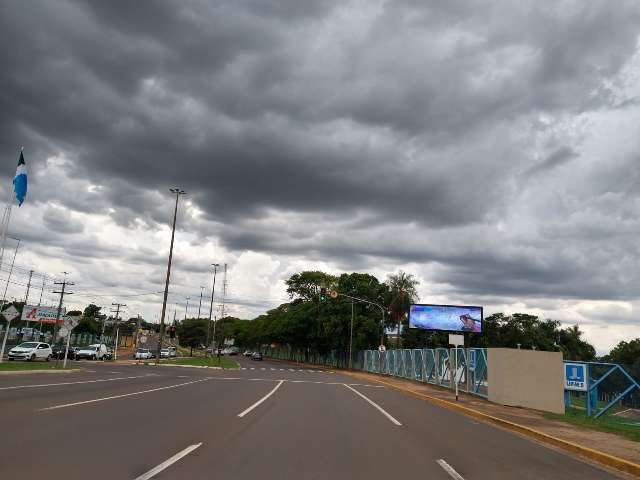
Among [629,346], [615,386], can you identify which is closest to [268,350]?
[629,346]

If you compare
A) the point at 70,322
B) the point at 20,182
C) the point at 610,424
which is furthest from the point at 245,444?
the point at 70,322

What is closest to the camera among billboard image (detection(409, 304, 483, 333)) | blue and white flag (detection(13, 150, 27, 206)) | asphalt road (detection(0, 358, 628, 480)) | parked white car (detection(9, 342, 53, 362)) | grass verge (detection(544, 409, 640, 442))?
asphalt road (detection(0, 358, 628, 480))

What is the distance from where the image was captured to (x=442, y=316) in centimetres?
5981

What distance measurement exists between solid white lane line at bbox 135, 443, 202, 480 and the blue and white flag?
2303 cm

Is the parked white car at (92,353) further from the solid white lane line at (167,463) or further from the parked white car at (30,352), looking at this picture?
the solid white lane line at (167,463)

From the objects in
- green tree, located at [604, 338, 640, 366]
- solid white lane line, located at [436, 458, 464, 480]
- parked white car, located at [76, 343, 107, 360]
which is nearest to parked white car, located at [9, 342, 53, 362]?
parked white car, located at [76, 343, 107, 360]

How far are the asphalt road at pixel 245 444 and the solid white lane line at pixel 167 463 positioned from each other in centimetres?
2

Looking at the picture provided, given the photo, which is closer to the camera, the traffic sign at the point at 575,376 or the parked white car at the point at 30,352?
the traffic sign at the point at 575,376

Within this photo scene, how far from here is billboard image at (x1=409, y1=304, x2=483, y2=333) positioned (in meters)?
59.6

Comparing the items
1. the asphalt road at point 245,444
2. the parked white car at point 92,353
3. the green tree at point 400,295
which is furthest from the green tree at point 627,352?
the asphalt road at point 245,444

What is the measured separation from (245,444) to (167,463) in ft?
6.41

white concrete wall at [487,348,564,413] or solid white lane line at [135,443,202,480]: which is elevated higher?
white concrete wall at [487,348,564,413]

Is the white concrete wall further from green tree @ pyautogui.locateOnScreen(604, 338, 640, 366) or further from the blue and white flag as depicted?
green tree @ pyautogui.locateOnScreen(604, 338, 640, 366)

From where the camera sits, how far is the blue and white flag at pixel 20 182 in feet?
87.8
